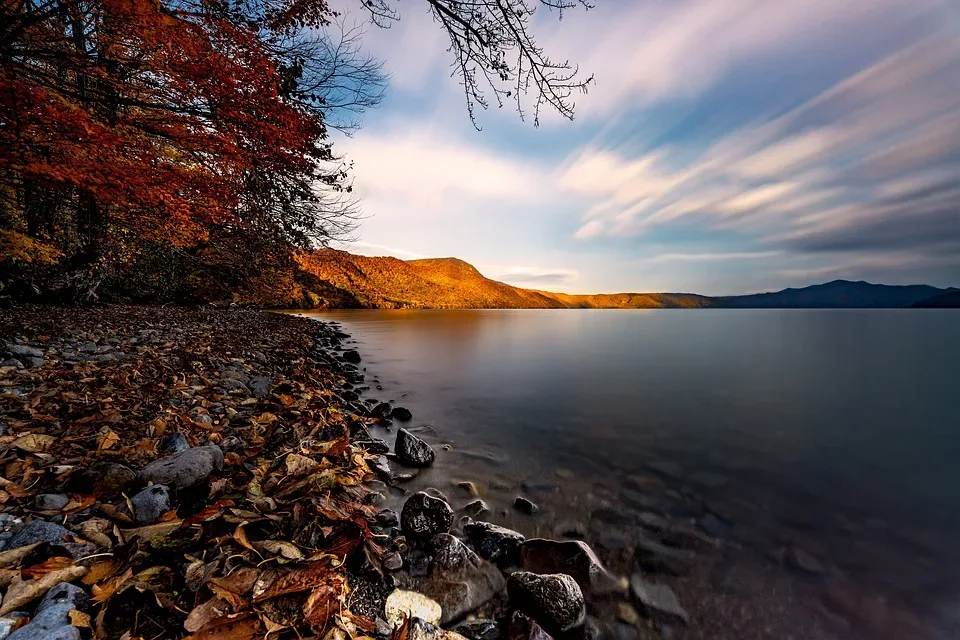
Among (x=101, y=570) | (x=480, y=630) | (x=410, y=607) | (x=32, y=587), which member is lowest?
(x=480, y=630)

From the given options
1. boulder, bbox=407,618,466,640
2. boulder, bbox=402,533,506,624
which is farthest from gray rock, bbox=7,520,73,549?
boulder, bbox=402,533,506,624

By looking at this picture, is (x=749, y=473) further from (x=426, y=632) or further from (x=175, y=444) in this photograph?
(x=175, y=444)

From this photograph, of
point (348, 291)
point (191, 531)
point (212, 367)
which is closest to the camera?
point (191, 531)

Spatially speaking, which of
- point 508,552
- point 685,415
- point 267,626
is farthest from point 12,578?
point 685,415

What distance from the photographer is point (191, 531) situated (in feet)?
8.02

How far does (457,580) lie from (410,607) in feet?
2.02

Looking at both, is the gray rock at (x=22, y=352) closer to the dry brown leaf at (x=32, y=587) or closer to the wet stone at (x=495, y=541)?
the dry brown leaf at (x=32, y=587)

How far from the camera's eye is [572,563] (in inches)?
136

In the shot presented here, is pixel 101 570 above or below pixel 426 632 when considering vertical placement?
above

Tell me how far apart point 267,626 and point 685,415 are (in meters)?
10.0

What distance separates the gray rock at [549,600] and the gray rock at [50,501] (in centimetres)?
332

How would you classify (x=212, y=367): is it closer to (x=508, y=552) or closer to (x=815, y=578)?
(x=508, y=552)

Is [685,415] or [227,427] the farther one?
[685,415]

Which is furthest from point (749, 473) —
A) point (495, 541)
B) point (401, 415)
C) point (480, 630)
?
point (401, 415)
